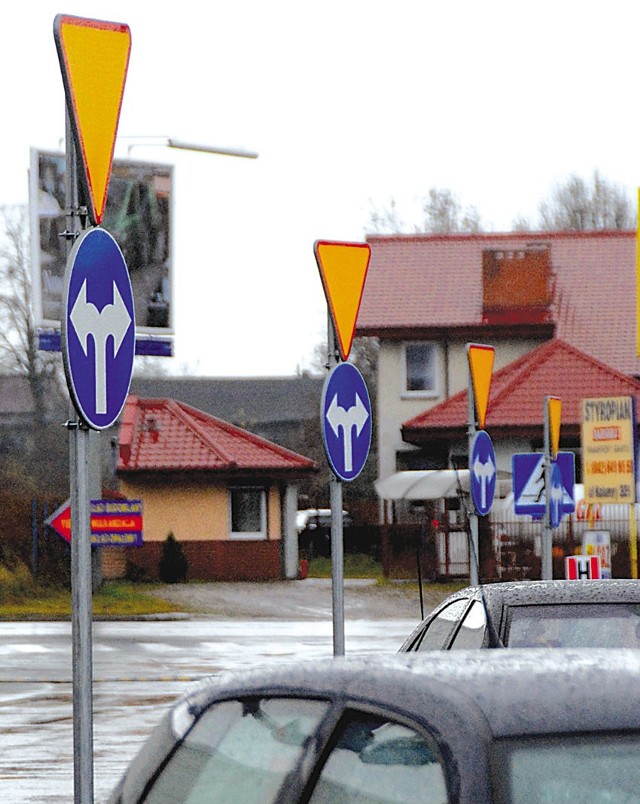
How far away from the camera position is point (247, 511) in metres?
46.0

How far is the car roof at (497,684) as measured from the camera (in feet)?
8.79

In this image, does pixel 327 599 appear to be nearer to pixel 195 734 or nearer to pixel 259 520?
pixel 259 520

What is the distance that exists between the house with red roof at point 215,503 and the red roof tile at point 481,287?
474 centimetres

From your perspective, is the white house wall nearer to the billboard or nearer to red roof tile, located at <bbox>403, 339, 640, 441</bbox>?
red roof tile, located at <bbox>403, 339, 640, 441</bbox>

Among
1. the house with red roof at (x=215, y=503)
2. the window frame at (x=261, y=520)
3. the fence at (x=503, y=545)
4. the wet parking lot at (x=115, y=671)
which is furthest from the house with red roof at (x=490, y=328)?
the wet parking lot at (x=115, y=671)

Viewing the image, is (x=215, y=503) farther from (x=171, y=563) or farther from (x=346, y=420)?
(x=346, y=420)

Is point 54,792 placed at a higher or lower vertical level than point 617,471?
lower

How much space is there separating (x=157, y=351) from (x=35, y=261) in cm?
331

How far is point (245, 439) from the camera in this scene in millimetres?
47781

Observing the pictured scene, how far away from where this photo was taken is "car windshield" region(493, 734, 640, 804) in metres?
2.61

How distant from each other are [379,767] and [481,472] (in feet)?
43.4

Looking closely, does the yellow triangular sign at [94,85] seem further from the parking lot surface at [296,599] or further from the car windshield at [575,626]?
the parking lot surface at [296,599]

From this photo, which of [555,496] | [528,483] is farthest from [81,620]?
[528,483]

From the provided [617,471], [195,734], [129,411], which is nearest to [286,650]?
[617,471]
